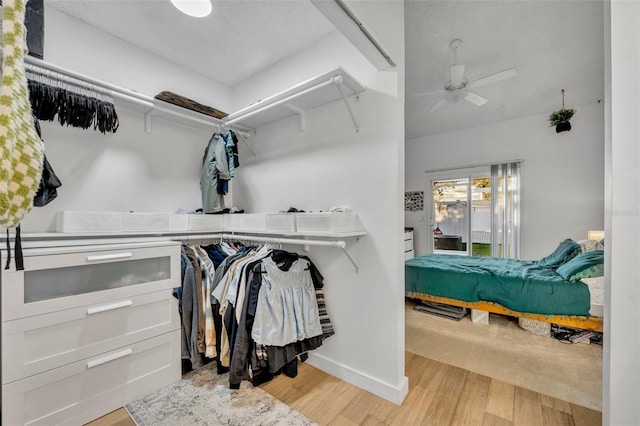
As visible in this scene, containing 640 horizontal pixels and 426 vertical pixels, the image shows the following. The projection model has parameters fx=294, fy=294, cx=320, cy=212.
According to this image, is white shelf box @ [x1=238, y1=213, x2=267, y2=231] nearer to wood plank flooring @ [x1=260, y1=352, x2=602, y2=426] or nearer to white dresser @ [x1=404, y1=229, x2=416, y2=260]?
wood plank flooring @ [x1=260, y1=352, x2=602, y2=426]

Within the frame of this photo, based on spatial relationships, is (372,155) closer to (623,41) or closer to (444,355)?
(623,41)

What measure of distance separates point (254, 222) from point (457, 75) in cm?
221

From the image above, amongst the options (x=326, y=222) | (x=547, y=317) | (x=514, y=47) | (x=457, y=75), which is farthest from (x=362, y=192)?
(x=547, y=317)

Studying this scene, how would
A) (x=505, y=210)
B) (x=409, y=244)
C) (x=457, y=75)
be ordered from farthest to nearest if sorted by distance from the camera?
1. (x=409, y=244)
2. (x=505, y=210)
3. (x=457, y=75)

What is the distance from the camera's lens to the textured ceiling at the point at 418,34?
2066mm

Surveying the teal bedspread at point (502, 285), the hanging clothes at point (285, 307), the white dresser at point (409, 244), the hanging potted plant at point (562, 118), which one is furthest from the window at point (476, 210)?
the hanging clothes at point (285, 307)

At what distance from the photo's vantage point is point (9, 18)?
58 cm

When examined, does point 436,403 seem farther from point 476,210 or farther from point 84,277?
point 476,210

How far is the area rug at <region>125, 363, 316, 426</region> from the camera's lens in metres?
1.67

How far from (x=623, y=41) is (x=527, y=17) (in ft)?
4.50

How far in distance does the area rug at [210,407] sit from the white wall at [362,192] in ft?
1.68

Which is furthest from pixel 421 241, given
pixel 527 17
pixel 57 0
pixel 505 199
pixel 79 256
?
pixel 57 0

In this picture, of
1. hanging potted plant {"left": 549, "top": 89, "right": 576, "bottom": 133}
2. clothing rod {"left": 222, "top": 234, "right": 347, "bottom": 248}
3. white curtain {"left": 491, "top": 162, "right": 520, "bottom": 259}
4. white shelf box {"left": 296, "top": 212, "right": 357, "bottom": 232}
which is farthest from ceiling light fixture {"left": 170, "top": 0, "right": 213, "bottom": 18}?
white curtain {"left": 491, "top": 162, "right": 520, "bottom": 259}

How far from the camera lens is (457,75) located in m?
2.64
